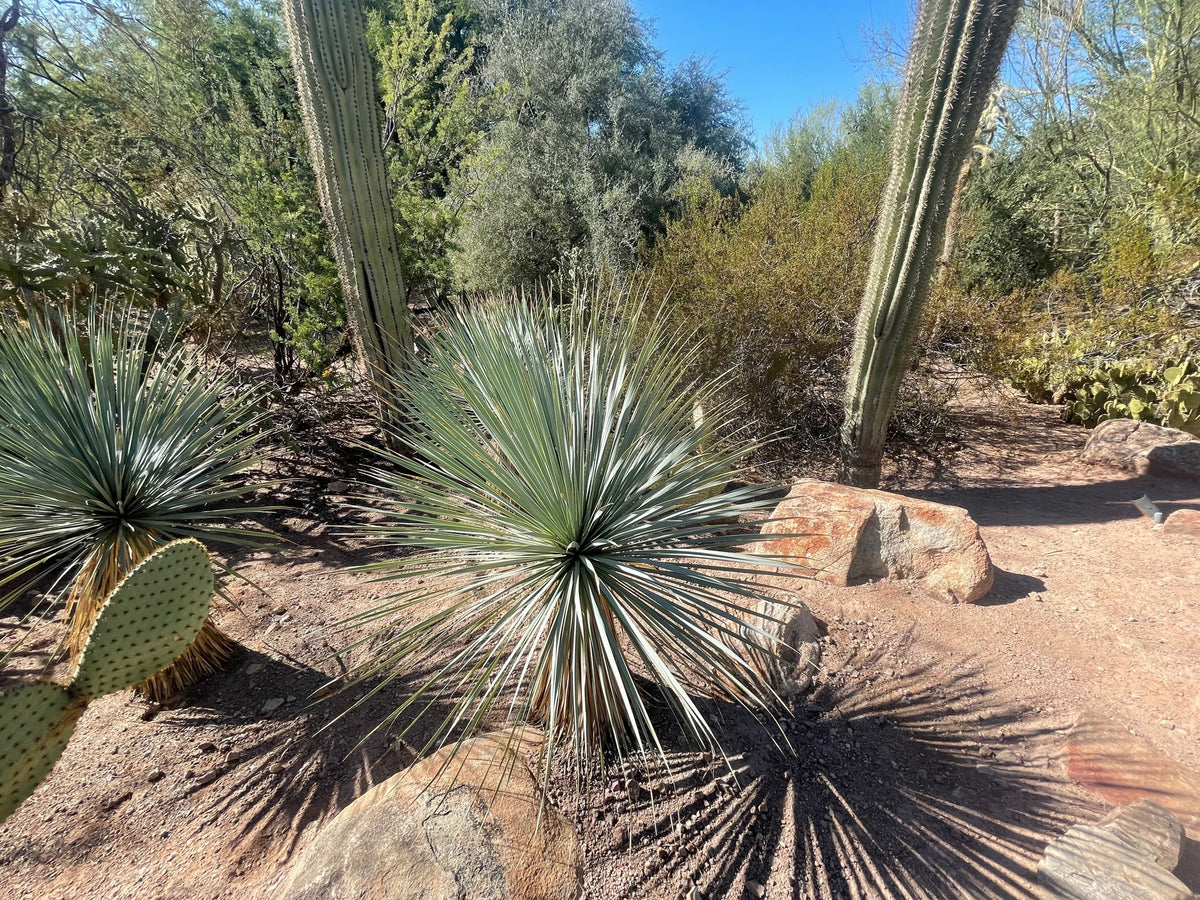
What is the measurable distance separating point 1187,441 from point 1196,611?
2374 mm

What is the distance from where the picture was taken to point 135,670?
5.16ft

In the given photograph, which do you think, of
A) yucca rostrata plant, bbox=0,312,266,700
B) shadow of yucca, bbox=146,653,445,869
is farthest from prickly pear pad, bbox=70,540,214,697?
shadow of yucca, bbox=146,653,445,869

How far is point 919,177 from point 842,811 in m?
3.08

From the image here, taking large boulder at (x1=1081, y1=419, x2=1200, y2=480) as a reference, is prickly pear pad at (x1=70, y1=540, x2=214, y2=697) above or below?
below

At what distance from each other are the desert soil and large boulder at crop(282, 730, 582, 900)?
0.12 metres

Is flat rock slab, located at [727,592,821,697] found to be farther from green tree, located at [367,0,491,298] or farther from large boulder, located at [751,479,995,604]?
green tree, located at [367,0,491,298]

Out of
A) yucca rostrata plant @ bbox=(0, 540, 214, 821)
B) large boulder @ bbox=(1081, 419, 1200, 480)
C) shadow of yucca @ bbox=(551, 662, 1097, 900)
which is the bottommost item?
shadow of yucca @ bbox=(551, 662, 1097, 900)

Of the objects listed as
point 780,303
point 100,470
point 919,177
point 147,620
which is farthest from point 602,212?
point 147,620

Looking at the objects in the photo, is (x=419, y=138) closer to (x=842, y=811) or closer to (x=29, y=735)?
(x=29, y=735)

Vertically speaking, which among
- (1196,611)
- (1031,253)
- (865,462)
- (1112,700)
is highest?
(1031,253)

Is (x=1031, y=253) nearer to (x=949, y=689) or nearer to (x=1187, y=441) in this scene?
(x=1187, y=441)

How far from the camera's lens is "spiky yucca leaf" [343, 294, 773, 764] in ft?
4.69

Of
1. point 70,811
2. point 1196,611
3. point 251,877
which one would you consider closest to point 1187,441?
point 1196,611

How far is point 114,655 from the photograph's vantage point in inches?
59.7
